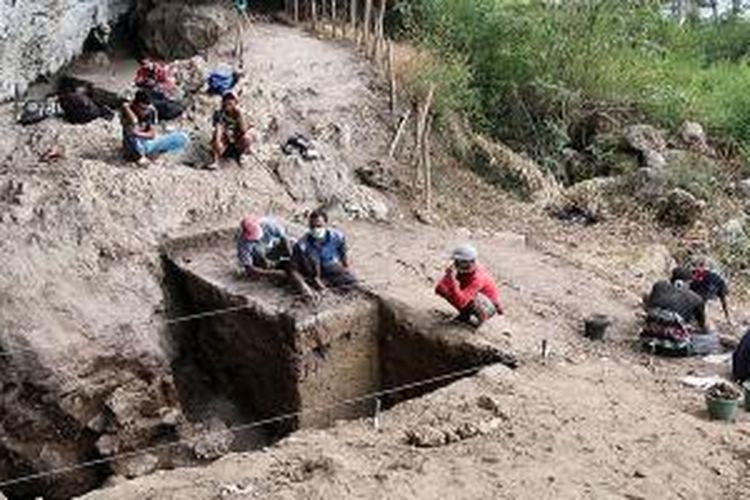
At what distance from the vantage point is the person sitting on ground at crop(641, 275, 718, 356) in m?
8.91

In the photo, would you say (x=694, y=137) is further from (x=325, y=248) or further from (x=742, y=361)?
(x=325, y=248)

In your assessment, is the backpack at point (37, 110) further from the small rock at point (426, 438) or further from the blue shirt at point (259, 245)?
the small rock at point (426, 438)

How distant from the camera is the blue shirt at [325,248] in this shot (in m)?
9.14

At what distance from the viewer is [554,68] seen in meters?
15.0

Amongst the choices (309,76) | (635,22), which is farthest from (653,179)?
(309,76)

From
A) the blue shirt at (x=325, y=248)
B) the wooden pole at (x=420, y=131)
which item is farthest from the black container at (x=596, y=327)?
the wooden pole at (x=420, y=131)

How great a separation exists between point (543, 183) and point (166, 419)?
6068 millimetres

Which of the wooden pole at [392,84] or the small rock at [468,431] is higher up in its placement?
the wooden pole at [392,84]

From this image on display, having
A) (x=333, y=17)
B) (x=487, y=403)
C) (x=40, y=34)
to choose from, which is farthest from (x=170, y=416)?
(x=333, y=17)

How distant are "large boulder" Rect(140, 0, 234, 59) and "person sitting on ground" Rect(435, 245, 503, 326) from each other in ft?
24.8

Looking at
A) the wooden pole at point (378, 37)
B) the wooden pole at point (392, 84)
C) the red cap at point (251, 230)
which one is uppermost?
the wooden pole at point (378, 37)

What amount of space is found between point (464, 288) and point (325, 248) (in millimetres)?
1254

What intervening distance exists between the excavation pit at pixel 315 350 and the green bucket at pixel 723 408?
1552 millimetres

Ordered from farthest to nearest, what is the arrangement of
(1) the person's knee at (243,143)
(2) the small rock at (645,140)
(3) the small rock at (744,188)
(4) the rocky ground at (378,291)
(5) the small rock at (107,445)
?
(2) the small rock at (645,140) → (3) the small rock at (744,188) → (1) the person's knee at (243,143) → (5) the small rock at (107,445) → (4) the rocky ground at (378,291)
